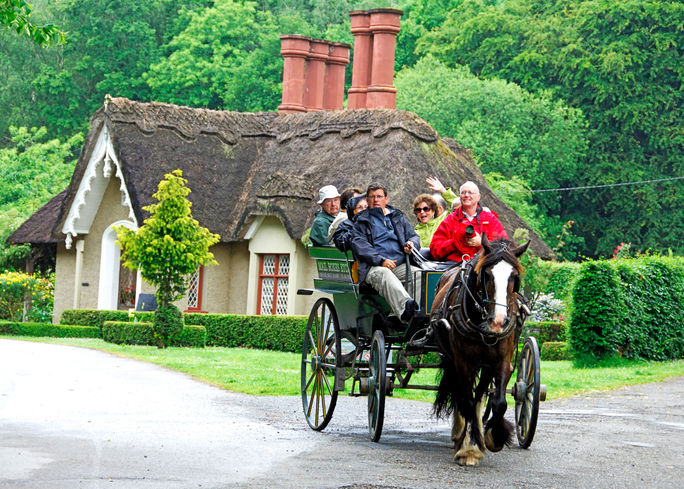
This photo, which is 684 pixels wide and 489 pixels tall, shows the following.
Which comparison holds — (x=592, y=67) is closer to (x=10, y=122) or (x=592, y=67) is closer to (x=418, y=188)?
(x=418, y=188)

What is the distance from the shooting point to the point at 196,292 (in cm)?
3244

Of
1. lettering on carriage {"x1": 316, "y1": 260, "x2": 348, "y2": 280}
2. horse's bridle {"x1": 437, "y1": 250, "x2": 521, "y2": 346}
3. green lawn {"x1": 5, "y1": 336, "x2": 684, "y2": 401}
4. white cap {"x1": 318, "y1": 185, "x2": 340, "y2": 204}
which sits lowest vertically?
green lawn {"x1": 5, "y1": 336, "x2": 684, "y2": 401}

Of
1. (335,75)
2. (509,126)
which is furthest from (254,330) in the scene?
(509,126)

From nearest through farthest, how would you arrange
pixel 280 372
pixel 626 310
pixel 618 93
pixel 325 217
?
pixel 325 217 < pixel 280 372 < pixel 626 310 < pixel 618 93

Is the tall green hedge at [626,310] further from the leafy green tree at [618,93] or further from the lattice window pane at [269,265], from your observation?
the leafy green tree at [618,93]

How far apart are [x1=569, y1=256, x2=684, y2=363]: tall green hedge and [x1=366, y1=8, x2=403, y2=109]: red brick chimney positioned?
44.1 feet

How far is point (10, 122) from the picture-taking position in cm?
5972

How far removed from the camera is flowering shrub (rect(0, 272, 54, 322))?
115 feet

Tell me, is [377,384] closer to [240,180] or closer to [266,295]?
[266,295]

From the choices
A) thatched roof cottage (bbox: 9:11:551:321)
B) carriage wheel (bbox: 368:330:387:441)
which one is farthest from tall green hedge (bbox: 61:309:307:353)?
carriage wheel (bbox: 368:330:387:441)

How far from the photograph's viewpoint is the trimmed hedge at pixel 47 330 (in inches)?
1213

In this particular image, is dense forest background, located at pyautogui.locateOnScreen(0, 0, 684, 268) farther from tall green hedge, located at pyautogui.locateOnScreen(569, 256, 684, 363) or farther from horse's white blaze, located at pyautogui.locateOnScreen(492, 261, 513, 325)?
horse's white blaze, located at pyautogui.locateOnScreen(492, 261, 513, 325)

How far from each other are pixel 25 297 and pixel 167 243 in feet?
48.2

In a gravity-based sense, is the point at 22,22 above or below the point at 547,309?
above
